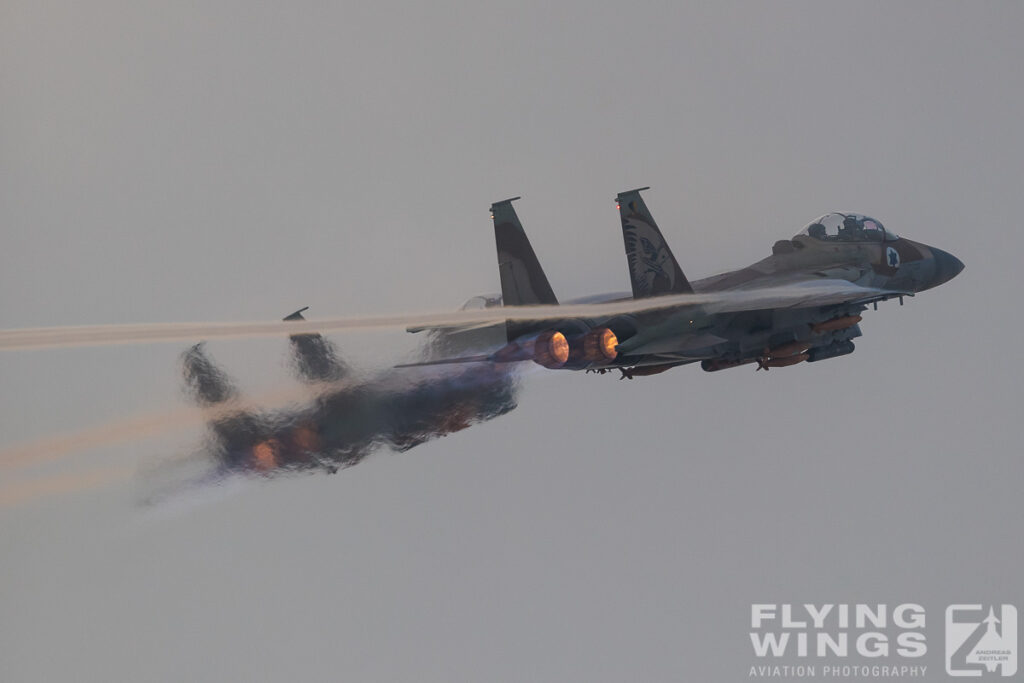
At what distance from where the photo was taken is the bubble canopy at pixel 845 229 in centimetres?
3997

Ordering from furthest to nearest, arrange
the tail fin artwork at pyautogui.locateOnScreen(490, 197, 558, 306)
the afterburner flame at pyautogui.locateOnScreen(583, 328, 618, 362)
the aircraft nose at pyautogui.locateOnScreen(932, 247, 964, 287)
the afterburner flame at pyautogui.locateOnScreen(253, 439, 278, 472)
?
the aircraft nose at pyautogui.locateOnScreen(932, 247, 964, 287) → the afterburner flame at pyautogui.locateOnScreen(253, 439, 278, 472) → the tail fin artwork at pyautogui.locateOnScreen(490, 197, 558, 306) → the afterburner flame at pyautogui.locateOnScreen(583, 328, 618, 362)

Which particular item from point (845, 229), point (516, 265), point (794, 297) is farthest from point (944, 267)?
point (516, 265)

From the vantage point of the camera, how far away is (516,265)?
35.8 meters

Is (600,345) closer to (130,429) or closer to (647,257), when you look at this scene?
(647,257)

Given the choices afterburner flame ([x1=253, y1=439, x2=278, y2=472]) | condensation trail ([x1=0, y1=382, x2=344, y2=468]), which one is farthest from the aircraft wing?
afterburner flame ([x1=253, y1=439, x2=278, y2=472])

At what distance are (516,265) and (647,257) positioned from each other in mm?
2549

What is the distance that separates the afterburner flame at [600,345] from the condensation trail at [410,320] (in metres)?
0.67

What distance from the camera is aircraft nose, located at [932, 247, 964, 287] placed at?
135 feet

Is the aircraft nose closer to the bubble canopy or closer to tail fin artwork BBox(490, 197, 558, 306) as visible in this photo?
the bubble canopy

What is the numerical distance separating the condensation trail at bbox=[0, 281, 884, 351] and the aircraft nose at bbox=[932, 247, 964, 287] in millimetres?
3561

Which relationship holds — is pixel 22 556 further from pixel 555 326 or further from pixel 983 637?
pixel 983 637

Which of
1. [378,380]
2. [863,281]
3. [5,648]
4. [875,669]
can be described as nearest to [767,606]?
[875,669]

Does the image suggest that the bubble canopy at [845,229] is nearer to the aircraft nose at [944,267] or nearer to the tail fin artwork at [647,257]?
the aircraft nose at [944,267]

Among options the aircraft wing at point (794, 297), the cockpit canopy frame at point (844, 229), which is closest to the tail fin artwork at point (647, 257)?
the aircraft wing at point (794, 297)
